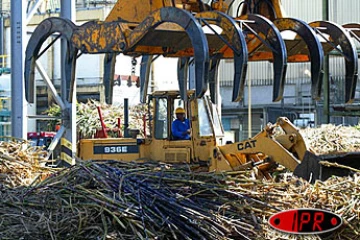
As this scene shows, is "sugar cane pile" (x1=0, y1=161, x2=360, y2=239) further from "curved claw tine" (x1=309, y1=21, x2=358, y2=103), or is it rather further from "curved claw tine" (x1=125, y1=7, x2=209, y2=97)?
"curved claw tine" (x1=309, y1=21, x2=358, y2=103)

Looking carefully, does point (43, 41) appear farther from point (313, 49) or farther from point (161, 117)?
point (161, 117)

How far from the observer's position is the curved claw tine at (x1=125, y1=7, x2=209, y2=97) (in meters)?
7.68

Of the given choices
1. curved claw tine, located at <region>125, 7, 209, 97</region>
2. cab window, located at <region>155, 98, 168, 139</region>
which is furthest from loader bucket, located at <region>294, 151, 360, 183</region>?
cab window, located at <region>155, 98, 168, 139</region>

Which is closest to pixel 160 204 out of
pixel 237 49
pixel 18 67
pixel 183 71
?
pixel 237 49

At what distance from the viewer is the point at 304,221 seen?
5.82 metres

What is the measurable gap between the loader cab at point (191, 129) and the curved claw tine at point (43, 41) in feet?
10.3

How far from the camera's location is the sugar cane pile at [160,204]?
6164 millimetres

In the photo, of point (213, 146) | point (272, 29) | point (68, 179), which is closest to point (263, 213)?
point (68, 179)

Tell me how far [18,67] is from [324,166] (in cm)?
586

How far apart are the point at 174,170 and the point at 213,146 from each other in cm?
515

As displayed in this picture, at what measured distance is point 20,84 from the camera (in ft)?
40.0

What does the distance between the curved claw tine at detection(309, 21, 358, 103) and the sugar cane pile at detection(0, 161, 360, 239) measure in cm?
231

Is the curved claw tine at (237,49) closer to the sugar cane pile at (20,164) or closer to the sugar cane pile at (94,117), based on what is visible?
the sugar cane pile at (20,164)

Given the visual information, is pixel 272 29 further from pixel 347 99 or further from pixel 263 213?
pixel 263 213
